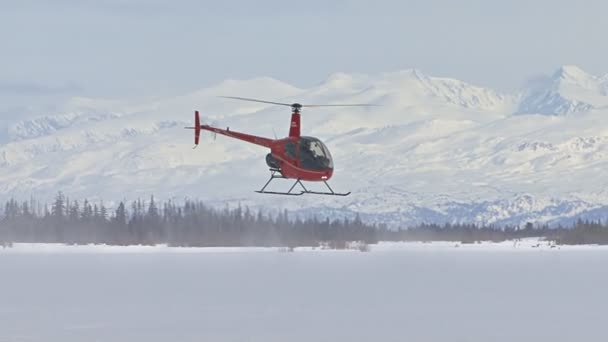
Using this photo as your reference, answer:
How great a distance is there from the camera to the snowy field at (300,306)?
65.4 m

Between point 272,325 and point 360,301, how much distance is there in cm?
1862

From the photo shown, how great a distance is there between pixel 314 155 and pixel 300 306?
9.75 meters

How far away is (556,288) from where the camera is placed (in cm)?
10125

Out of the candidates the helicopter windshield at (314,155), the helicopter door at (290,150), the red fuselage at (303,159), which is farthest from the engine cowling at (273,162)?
the helicopter windshield at (314,155)

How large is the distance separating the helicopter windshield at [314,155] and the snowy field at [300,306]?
27.3 ft

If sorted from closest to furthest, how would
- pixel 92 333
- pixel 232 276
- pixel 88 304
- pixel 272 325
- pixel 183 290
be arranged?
1. pixel 92 333
2. pixel 272 325
3. pixel 88 304
4. pixel 183 290
5. pixel 232 276

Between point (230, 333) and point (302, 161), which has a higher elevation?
point (302, 161)

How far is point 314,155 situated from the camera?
78125 mm

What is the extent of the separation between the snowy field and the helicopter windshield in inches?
327

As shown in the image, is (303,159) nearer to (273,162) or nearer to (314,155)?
Result: (314,155)

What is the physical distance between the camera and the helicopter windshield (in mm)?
78000

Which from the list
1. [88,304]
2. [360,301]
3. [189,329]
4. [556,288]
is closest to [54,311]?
[88,304]

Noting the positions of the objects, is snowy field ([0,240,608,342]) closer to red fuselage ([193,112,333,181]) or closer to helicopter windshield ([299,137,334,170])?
red fuselage ([193,112,333,181])

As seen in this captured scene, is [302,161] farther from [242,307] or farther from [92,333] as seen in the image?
[92,333]
